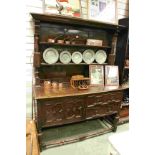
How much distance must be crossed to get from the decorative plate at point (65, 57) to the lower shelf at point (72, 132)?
1.27 metres

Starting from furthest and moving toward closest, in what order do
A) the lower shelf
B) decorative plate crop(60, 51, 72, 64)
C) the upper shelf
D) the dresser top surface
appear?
decorative plate crop(60, 51, 72, 64), the lower shelf, the upper shelf, the dresser top surface

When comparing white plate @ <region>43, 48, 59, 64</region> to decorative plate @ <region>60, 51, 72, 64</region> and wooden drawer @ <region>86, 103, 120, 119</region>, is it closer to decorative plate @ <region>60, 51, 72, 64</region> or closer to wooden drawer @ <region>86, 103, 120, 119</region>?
decorative plate @ <region>60, 51, 72, 64</region>

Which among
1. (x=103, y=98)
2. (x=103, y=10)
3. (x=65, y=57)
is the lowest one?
(x=103, y=98)

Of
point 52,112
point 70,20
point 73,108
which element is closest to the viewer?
point 52,112

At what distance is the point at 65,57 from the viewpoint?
2.65 meters

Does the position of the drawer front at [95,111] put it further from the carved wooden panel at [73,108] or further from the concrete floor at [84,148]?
the concrete floor at [84,148]

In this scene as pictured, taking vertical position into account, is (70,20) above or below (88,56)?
above

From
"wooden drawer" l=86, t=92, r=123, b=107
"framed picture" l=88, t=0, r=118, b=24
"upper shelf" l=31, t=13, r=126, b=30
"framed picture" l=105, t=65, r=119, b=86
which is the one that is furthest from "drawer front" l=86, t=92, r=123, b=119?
"framed picture" l=88, t=0, r=118, b=24

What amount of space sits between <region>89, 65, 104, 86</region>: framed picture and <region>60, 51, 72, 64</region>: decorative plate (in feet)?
1.44

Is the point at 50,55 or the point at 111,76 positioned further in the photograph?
the point at 111,76

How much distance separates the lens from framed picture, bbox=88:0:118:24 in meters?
2.84

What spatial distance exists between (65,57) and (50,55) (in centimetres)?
27

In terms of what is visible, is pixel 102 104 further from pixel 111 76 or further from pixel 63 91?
pixel 63 91

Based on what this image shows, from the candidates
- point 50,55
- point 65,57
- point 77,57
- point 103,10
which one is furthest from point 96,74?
point 103,10
